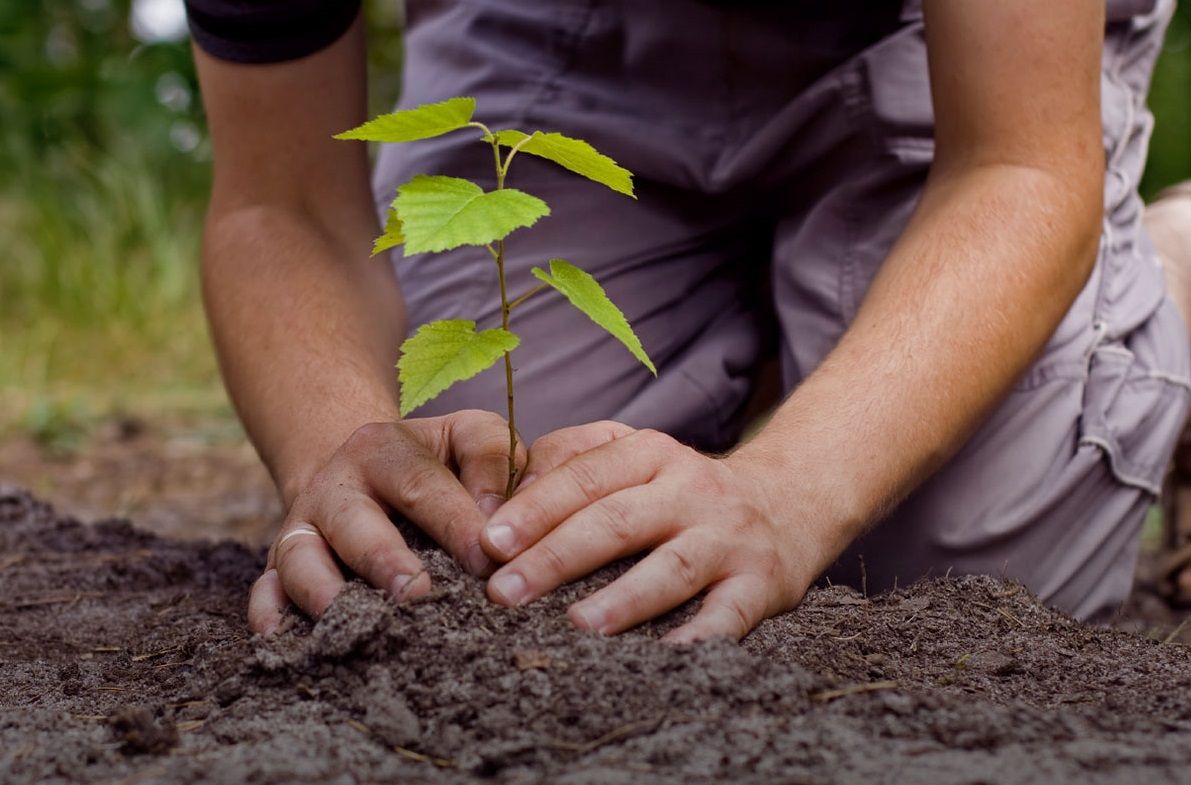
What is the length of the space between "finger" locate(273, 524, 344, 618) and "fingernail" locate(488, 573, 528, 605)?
0.62 feet

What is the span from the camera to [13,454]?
3.70 meters

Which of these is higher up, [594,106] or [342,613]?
[594,106]

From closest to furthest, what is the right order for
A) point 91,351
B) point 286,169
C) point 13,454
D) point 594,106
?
point 286,169
point 594,106
point 13,454
point 91,351

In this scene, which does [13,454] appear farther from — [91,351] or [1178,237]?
[1178,237]

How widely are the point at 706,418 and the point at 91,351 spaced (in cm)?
339

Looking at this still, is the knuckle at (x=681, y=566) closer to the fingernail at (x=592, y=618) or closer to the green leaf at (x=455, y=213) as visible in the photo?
the fingernail at (x=592, y=618)

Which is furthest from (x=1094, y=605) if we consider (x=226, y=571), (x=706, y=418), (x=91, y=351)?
(x=91, y=351)

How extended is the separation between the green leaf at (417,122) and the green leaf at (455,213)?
5 cm

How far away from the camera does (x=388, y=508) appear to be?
1.44 m

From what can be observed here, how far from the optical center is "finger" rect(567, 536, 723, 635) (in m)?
1.28

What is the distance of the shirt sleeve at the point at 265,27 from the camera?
1.97 meters

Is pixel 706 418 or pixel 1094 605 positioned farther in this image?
pixel 706 418

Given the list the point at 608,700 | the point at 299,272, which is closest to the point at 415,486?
the point at 608,700

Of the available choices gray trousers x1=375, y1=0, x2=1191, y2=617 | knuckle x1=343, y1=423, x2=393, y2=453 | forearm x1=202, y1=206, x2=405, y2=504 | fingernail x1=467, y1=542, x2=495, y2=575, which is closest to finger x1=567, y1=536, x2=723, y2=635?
fingernail x1=467, y1=542, x2=495, y2=575
